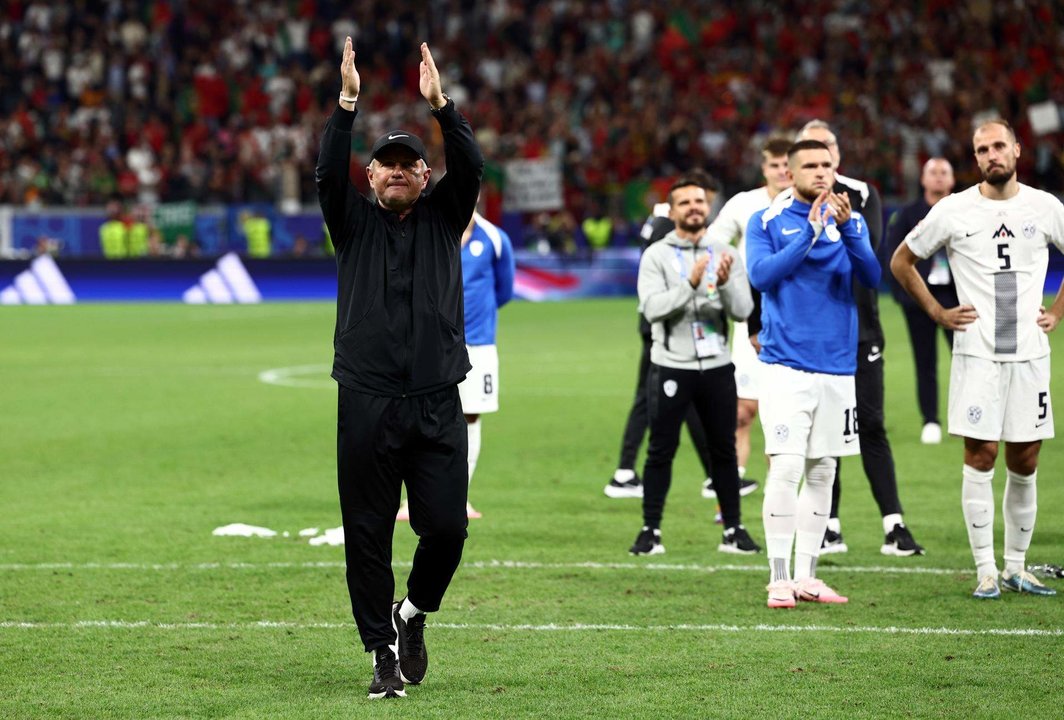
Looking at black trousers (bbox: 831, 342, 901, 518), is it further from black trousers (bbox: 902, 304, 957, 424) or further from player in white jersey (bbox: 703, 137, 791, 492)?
black trousers (bbox: 902, 304, 957, 424)

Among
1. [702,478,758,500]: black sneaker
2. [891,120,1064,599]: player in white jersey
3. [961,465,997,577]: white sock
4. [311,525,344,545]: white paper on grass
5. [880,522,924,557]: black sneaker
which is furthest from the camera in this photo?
[702,478,758,500]: black sneaker

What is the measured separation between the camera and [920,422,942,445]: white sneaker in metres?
13.6

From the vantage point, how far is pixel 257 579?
8453 mm

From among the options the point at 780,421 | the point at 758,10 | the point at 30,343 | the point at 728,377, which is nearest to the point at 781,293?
the point at 780,421

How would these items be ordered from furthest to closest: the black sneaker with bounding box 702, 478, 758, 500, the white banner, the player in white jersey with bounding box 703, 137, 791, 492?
the white banner < the black sneaker with bounding box 702, 478, 758, 500 < the player in white jersey with bounding box 703, 137, 791, 492

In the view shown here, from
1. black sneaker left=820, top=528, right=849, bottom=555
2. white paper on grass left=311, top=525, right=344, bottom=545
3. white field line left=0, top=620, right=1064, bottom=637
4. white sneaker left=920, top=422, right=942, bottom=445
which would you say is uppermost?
white field line left=0, top=620, right=1064, bottom=637

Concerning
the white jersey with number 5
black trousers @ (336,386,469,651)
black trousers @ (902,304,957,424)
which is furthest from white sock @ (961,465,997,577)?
black trousers @ (902,304,957,424)

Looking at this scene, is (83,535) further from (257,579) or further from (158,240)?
(158,240)

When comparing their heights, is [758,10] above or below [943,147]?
above

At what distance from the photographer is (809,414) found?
7.72 m

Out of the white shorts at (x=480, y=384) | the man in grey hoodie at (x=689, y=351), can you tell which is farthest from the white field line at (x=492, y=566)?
the white shorts at (x=480, y=384)

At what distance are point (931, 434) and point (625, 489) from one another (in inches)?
138

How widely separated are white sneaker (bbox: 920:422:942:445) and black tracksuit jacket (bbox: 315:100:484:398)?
8.21 meters

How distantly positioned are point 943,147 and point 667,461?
988 inches
